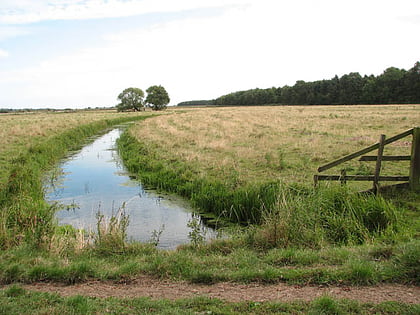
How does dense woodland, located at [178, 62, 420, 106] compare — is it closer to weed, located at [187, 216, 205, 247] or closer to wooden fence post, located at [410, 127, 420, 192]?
wooden fence post, located at [410, 127, 420, 192]

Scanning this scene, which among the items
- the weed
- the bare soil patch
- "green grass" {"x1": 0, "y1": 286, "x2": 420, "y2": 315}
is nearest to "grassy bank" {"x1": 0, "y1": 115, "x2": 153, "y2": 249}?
the bare soil patch

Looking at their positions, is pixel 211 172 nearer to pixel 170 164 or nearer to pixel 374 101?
pixel 170 164

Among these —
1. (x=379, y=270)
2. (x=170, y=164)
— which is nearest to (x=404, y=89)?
(x=170, y=164)

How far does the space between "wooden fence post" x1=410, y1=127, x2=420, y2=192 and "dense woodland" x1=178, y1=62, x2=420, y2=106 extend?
90129 millimetres

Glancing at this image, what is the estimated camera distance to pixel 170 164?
1766 cm

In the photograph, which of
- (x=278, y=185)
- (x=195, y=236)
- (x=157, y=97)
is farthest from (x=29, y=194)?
(x=157, y=97)

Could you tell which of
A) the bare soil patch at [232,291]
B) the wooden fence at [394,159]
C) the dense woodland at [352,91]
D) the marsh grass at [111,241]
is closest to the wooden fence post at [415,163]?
the wooden fence at [394,159]

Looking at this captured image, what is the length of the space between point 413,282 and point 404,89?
99937 mm

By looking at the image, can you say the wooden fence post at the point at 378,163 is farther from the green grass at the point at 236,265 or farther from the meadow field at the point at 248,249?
the green grass at the point at 236,265

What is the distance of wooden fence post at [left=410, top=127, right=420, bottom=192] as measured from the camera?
9609 mm

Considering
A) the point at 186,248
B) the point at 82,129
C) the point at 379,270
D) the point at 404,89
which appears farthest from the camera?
the point at 404,89

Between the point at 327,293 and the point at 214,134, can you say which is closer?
the point at 327,293

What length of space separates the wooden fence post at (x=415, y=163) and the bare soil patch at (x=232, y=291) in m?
5.64

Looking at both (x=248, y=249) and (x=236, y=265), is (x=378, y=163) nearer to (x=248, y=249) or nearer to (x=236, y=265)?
(x=248, y=249)
